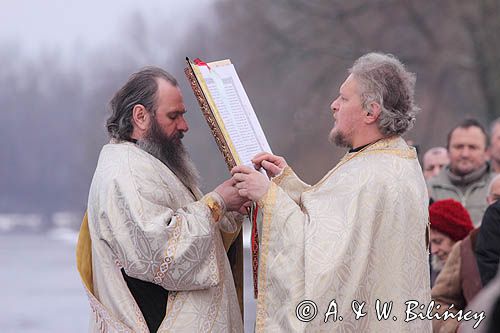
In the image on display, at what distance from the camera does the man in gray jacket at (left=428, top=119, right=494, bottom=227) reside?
5875 millimetres

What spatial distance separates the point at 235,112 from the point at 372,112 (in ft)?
1.89

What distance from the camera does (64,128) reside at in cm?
1269

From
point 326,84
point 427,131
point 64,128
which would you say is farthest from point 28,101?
point 427,131

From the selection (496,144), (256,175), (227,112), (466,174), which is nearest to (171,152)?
(227,112)

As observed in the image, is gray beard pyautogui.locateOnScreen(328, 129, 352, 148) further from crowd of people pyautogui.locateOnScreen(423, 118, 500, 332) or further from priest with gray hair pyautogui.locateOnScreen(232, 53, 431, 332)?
crowd of people pyautogui.locateOnScreen(423, 118, 500, 332)

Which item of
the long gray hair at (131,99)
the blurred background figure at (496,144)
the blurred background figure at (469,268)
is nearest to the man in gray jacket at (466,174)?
the blurred background figure at (496,144)

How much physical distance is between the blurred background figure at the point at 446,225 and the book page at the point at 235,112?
1.29 meters

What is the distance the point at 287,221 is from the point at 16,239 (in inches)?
409

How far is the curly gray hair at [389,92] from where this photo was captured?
3.50m

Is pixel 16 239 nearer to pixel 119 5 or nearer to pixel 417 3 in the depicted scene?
pixel 119 5

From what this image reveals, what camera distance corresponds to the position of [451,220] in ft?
15.6

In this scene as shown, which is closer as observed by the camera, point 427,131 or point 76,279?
point 76,279

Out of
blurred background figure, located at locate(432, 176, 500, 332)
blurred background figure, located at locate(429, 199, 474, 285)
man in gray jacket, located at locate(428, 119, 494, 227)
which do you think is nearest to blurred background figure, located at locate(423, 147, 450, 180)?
man in gray jacket, located at locate(428, 119, 494, 227)

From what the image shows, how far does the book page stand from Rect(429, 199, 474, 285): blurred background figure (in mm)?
1293
